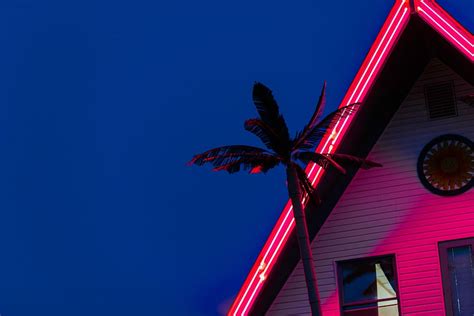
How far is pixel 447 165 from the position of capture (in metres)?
28.8

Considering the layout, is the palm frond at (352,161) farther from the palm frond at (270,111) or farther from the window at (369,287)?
the window at (369,287)

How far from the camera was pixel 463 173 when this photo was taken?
2864cm

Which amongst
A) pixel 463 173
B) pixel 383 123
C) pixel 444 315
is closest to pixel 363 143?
pixel 383 123

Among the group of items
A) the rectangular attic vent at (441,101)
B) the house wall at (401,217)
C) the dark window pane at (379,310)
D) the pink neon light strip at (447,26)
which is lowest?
the dark window pane at (379,310)

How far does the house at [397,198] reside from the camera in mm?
28094

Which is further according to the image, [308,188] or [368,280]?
[368,280]

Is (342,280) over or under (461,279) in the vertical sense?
over

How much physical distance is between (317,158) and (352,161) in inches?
35.8

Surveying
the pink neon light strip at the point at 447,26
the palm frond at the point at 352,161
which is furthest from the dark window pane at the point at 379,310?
the pink neon light strip at the point at 447,26

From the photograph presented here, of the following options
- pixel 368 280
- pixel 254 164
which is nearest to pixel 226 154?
pixel 254 164

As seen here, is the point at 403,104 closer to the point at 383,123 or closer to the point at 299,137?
the point at 383,123

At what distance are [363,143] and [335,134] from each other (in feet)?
5.11

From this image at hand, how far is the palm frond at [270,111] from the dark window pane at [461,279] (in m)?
5.12

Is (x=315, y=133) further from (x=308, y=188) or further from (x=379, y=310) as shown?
(x=379, y=310)
